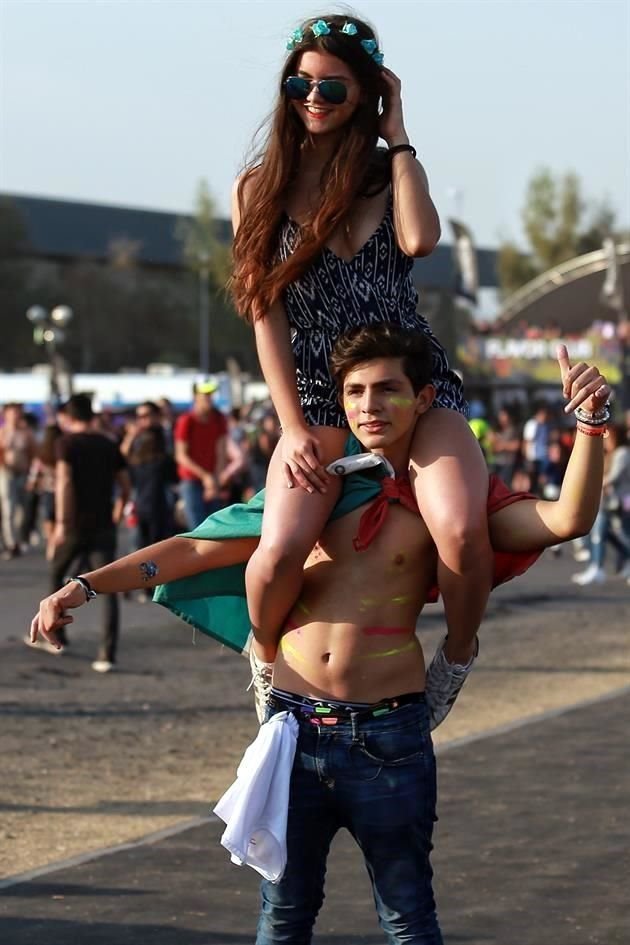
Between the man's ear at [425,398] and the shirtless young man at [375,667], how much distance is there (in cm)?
1

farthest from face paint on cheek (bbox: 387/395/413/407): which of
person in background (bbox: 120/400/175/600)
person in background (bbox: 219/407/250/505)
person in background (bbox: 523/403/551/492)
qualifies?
person in background (bbox: 523/403/551/492)

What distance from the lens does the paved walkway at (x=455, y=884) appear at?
19.8ft

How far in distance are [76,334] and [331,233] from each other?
248 feet

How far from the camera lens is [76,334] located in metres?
79.1

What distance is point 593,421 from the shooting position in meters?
4.04

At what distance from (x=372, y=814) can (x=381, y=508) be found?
687mm

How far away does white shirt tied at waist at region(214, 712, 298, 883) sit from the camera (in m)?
4.05

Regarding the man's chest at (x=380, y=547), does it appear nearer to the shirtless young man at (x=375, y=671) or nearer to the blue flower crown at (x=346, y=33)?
the shirtless young man at (x=375, y=671)

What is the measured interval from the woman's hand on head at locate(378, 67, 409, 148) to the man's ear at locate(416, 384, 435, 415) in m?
0.60

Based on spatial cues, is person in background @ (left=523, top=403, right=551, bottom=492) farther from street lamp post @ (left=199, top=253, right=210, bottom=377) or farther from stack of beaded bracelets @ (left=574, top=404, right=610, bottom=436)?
street lamp post @ (left=199, top=253, right=210, bottom=377)

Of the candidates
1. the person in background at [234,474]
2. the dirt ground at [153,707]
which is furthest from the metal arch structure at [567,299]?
the dirt ground at [153,707]

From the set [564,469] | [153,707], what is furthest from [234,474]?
[564,469]

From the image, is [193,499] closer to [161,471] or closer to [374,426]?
[161,471]

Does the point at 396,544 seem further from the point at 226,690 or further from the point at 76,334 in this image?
the point at 76,334
